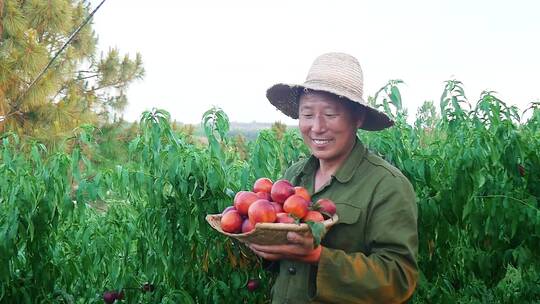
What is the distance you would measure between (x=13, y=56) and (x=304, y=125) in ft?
41.2

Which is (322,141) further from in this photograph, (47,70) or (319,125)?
(47,70)

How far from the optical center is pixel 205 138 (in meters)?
2.24

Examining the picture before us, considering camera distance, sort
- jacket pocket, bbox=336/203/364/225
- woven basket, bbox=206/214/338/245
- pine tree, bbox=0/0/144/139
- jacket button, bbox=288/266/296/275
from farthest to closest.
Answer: pine tree, bbox=0/0/144/139, jacket button, bbox=288/266/296/275, jacket pocket, bbox=336/203/364/225, woven basket, bbox=206/214/338/245

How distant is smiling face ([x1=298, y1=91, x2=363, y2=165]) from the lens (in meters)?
1.66

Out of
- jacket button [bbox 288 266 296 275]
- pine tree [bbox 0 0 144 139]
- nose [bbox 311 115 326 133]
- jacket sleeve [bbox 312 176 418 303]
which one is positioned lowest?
jacket button [bbox 288 266 296 275]

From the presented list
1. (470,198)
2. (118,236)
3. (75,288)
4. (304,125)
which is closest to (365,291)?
(304,125)

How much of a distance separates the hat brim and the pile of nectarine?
278mm

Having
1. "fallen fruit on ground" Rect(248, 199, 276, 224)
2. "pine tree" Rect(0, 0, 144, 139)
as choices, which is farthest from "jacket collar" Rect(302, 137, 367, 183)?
"pine tree" Rect(0, 0, 144, 139)

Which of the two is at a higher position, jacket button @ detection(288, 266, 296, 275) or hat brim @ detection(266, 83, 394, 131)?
hat brim @ detection(266, 83, 394, 131)

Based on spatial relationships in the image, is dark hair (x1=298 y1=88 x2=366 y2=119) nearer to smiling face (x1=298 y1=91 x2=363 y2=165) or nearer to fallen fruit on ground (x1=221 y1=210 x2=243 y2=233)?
smiling face (x1=298 y1=91 x2=363 y2=165)

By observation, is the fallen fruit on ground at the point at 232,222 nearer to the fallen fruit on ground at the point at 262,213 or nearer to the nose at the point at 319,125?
the fallen fruit on ground at the point at 262,213

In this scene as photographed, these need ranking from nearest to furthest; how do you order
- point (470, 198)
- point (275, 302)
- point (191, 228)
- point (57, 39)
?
1. point (275, 302)
2. point (191, 228)
3. point (470, 198)
4. point (57, 39)

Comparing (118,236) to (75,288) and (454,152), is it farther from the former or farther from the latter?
(454,152)

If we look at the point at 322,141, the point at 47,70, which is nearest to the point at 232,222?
the point at 322,141
